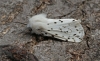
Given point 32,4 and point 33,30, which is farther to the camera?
point 32,4

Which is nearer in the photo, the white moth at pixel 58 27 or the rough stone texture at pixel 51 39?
the rough stone texture at pixel 51 39

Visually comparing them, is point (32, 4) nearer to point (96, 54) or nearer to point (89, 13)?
point (89, 13)

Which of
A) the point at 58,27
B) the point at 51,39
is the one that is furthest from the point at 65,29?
the point at 51,39

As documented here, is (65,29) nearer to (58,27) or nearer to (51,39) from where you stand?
(58,27)

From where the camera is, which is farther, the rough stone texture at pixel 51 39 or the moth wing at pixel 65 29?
the moth wing at pixel 65 29

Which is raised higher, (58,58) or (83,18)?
(83,18)

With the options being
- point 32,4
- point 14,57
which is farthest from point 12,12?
point 14,57
